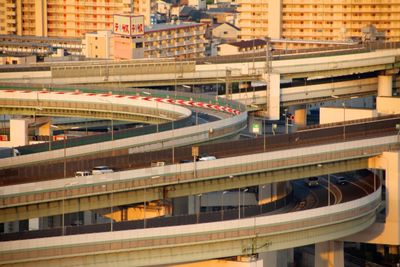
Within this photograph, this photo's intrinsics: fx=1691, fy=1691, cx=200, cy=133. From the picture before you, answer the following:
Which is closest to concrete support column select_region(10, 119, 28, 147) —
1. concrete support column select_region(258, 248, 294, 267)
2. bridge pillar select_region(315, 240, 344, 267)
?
concrete support column select_region(258, 248, 294, 267)

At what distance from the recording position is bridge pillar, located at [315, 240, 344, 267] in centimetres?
9138

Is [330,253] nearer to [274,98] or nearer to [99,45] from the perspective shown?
[274,98]

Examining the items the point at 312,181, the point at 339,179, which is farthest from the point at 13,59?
the point at 312,181

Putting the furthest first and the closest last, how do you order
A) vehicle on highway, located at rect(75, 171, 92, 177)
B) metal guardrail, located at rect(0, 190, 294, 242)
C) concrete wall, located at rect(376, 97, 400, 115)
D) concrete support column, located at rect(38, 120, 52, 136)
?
concrete wall, located at rect(376, 97, 400, 115), concrete support column, located at rect(38, 120, 52, 136), vehicle on highway, located at rect(75, 171, 92, 177), metal guardrail, located at rect(0, 190, 294, 242)

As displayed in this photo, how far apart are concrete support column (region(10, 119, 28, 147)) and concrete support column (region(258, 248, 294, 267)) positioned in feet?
65.8

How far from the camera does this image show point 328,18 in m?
197

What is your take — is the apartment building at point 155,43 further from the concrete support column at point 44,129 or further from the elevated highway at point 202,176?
the elevated highway at point 202,176

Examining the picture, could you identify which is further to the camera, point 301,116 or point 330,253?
point 301,116

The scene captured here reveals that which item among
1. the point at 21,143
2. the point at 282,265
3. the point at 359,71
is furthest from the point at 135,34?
the point at 282,265

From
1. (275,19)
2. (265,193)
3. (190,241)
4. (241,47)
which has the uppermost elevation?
(275,19)

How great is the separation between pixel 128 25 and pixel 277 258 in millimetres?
78403

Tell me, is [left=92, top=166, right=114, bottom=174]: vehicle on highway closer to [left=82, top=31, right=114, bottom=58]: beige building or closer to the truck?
the truck

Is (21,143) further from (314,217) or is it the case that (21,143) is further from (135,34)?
(135,34)

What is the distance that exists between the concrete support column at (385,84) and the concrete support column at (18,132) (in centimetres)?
4771
